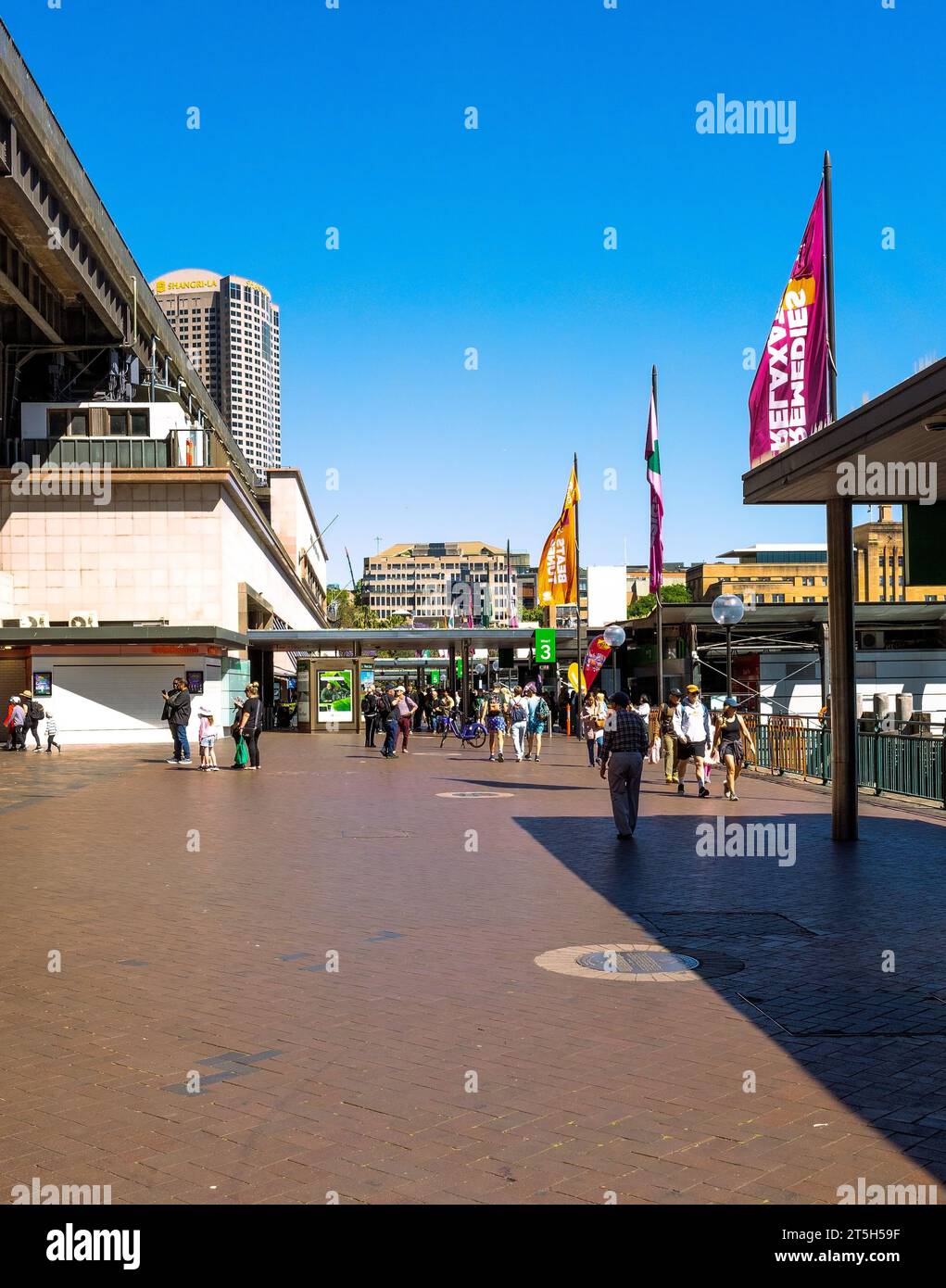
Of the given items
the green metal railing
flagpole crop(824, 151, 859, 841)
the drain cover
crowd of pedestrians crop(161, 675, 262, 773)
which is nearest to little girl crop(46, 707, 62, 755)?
crowd of pedestrians crop(161, 675, 262, 773)

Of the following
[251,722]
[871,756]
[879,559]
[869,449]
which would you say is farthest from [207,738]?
[879,559]

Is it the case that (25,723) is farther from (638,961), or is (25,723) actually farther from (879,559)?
(879,559)

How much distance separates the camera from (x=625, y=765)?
13.8m

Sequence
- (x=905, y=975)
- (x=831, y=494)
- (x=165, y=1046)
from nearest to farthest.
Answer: (x=165, y=1046) < (x=905, y=975) < (x=831, y=494)

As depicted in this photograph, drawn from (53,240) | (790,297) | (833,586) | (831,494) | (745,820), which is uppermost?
(53,240)

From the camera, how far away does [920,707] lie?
3309cm

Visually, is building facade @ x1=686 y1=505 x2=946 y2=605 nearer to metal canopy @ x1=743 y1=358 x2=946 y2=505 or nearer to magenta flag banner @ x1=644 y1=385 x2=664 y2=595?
magenta flag banner @ x1=644 y1=385 x2=664 y2=595

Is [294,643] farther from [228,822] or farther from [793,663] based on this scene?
[228,822]

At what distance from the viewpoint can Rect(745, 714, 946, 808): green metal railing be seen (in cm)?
1652

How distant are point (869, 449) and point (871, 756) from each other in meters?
8.38

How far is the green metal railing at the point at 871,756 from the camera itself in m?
16.5
